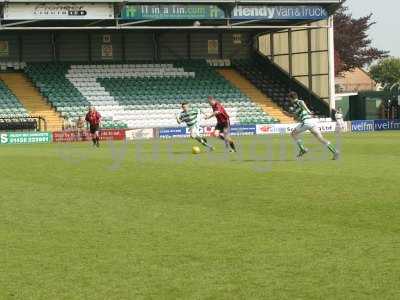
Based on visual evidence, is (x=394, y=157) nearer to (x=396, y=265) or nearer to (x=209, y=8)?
(x=396, y=265)

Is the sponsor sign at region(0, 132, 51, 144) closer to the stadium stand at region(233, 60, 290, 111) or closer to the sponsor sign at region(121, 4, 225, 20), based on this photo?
the sponsor sign at region(121, 4, 225, 20)

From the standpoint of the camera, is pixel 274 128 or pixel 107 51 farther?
pixel 107 51

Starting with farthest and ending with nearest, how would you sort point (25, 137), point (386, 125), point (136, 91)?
point (386, 125), point (136, 91), point (25, 137)

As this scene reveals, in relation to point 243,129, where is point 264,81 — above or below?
above

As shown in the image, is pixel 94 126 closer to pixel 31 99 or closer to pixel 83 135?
pixel 83 135

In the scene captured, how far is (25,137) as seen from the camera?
152ft

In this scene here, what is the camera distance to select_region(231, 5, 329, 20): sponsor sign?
5100 centimetres

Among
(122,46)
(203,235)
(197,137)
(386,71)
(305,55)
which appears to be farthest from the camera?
(386,71)

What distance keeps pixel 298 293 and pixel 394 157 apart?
17.9 m

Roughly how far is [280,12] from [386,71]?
9287 cm

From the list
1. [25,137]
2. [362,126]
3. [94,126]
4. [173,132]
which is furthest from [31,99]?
[362,126]

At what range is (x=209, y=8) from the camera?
1988 inches

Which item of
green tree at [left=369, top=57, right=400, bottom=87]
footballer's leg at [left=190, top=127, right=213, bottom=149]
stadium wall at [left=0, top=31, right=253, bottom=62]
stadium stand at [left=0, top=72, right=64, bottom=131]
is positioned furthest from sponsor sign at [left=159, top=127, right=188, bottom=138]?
green tree at [left=369, top=57, right=400, bottom=87]

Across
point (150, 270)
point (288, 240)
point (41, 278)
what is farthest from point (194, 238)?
point (41, 278)
